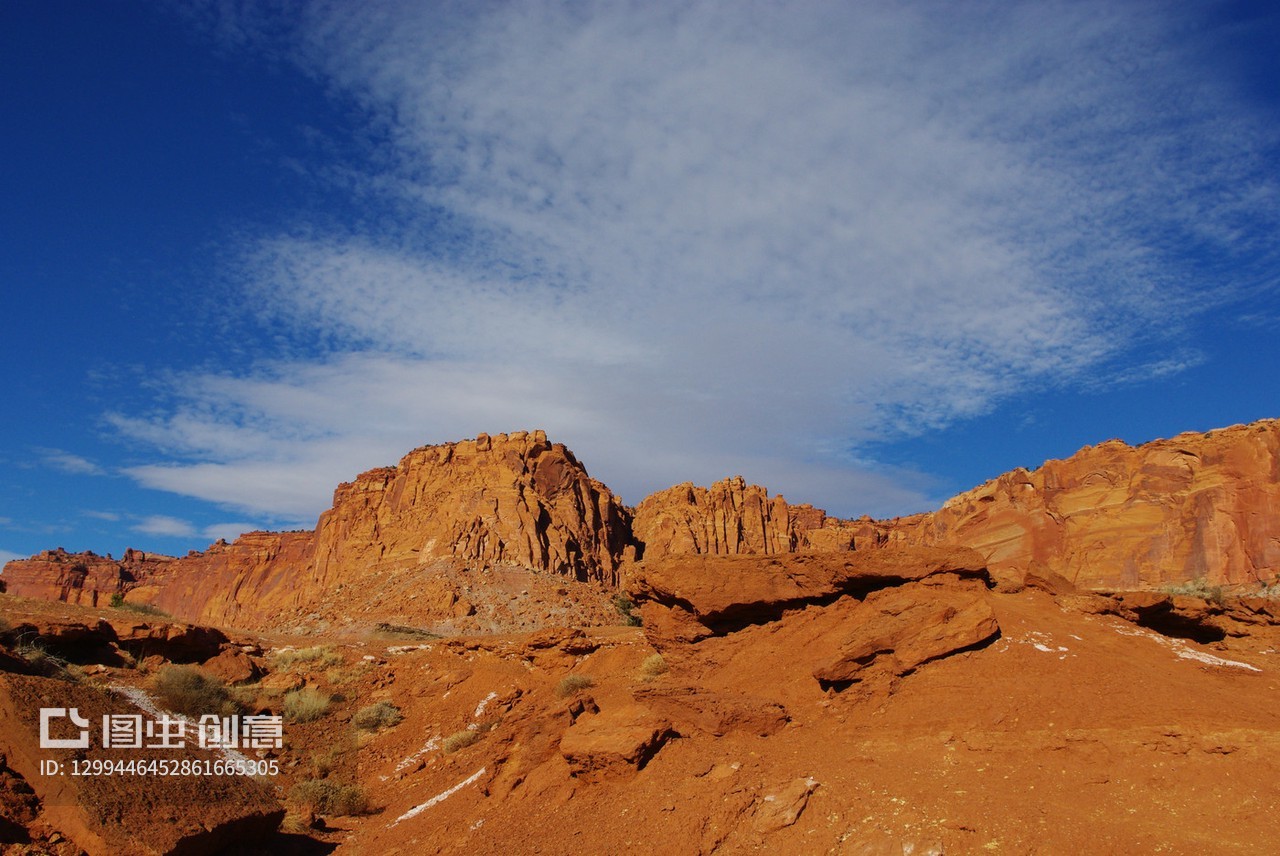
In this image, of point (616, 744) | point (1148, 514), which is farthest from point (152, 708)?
point (1148, 514)

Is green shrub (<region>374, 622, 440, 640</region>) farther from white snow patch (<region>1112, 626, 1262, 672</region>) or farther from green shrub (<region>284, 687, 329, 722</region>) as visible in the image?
white snow patch (<region>1112, 626, 1262, 672</region>)

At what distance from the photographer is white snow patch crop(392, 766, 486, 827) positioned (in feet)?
36.1

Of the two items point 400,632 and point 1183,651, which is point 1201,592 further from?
point 400,632

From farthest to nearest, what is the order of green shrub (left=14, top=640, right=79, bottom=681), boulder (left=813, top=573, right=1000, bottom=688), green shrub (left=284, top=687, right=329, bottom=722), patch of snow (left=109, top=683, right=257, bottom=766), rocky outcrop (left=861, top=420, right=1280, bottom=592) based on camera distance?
rocky outcrop (left=861, top=420, right=1280, bottom=592) → green shrub (left=284, top=687, right=329, bottom=722) → green shrub (left=14, top=640, right=79, bottom=681) → patch of snow (left=109, top=683, right=257, bottom=766) → boulder (left=813, top=573, right=1000, bottom=688)

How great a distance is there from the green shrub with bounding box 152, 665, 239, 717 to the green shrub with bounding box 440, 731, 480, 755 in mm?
5107

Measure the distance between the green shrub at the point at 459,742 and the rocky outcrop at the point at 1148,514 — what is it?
38.2 meters

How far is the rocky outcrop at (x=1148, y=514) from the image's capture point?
1769 inches

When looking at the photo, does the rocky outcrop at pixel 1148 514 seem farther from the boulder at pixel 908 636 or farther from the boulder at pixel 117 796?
the boulder at pixel 117 796

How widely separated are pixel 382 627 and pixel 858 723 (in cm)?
3912

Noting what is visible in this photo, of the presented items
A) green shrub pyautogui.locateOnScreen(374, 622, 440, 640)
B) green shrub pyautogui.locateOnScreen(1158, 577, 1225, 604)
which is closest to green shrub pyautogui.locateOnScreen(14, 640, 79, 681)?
green shrub pyautogui.locateOnScreen(1158, 577, 1225, 604)

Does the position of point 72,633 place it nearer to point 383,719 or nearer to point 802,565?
point 383,719

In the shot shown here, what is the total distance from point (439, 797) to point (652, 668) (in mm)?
4180

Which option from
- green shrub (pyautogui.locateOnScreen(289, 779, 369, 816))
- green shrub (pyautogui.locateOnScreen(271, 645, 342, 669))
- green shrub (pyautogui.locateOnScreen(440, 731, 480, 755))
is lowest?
green shrub (pyautogui.locateOnScreen(289, 779, 369, 816))

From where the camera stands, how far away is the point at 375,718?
1641 centimetres
